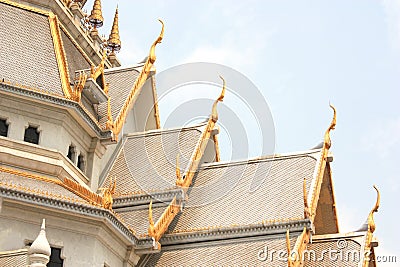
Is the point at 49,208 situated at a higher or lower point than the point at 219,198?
lower

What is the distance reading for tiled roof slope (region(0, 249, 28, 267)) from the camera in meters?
20.1

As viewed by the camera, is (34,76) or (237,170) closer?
(34,76)

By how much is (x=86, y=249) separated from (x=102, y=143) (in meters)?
4.65

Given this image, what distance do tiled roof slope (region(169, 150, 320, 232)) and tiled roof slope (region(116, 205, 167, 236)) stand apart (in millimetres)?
861

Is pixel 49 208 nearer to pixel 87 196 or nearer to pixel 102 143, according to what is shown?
pixel 87 196

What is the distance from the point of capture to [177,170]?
2748 centimetres

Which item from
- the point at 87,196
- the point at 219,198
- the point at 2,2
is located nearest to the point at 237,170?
the point at 219,198

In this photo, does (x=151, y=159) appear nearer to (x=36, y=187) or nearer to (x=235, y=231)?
(x=235, y=231)

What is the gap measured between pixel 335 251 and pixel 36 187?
820cm

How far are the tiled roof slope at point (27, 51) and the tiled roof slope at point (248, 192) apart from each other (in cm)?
528

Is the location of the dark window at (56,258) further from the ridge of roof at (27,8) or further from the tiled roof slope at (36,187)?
the ridge of roof at (27,8)

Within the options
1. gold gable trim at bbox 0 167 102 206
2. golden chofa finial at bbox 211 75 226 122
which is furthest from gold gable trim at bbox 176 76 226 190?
gold gable trim at bbox 0 167 102 206

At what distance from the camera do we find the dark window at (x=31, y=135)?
25984 mm

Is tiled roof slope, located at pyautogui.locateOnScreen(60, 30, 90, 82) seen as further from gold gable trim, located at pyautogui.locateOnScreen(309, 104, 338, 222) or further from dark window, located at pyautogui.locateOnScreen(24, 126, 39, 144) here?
gold gable trim, located at pyautogui.locateOnScreen(309, 104, 338, 222)
